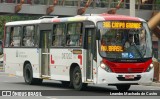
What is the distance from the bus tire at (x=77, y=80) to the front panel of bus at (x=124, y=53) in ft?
5.08

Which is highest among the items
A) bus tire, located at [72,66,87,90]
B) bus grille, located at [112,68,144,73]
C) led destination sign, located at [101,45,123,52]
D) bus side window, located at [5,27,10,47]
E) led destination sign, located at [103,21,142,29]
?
led destination sign, located at [103,21,142,29]

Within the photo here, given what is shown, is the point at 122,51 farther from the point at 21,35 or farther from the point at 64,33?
the point at 21,35

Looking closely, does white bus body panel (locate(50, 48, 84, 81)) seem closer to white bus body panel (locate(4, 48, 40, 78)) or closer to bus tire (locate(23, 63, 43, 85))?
white bus body panel (locate(4, 48, 40, 78))

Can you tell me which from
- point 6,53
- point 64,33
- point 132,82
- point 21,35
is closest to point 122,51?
point 132,82

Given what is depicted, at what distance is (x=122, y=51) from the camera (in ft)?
71.2

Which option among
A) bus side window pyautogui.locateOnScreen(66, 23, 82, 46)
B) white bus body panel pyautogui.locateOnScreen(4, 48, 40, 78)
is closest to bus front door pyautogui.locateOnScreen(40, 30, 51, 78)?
white bus body panel pyautogui.locateOnScreen(4, 48, 40, 78)

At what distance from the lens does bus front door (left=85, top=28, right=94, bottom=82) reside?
22102mm

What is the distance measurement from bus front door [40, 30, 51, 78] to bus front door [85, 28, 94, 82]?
11.2 feet

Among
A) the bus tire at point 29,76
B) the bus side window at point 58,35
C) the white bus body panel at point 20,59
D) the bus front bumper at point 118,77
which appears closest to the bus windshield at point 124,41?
the bus front bumper at point 118,77

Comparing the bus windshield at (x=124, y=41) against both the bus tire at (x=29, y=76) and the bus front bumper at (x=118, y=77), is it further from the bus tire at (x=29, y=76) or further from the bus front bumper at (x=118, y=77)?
the bus tire at (x=29, y=76)

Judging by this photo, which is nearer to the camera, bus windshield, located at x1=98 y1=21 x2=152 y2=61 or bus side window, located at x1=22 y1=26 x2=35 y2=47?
bus windshield, located at x1=98 y1=21 x2=152 y2=61

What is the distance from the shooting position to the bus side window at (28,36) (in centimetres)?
2708

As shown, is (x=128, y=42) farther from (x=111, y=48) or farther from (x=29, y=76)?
(x=29, y=76)

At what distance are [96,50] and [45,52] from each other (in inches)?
182
